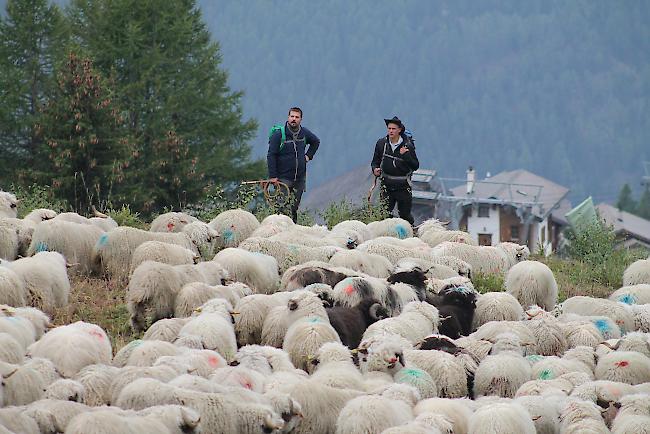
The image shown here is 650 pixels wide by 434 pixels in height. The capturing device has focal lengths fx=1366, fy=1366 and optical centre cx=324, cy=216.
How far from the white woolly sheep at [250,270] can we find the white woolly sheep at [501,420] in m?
5.38

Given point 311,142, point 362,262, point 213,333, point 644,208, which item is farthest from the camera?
point 644,208

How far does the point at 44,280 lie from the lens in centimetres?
1492

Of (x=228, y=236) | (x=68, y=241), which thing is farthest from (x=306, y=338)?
(x=228, y=236)

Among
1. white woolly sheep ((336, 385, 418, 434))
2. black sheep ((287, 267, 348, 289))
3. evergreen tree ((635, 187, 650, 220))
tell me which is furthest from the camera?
evergreen tree ((635, 187, 650, 220))

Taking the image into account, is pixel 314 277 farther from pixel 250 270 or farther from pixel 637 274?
pixel 637 274

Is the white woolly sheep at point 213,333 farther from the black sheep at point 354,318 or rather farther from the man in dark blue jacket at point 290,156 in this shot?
the man in dark blue jacket at point 290,156

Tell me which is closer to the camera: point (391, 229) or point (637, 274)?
point (637, 274)

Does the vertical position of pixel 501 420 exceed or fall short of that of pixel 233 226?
it falls short

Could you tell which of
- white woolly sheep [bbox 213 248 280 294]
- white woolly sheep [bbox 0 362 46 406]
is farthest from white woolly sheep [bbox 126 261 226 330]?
white woolly sheep [bbox 0 362 46 406]

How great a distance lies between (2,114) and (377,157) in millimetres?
36273

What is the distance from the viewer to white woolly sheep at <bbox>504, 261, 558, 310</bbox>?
1697 centimetres

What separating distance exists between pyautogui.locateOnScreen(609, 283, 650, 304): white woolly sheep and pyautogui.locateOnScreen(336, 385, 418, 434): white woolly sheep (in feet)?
22.2

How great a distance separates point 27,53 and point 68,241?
4562 cm

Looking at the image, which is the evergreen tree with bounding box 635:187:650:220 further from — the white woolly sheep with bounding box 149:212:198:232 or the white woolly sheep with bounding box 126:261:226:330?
the white woolly sheep with bounding box 126:261:226:330
